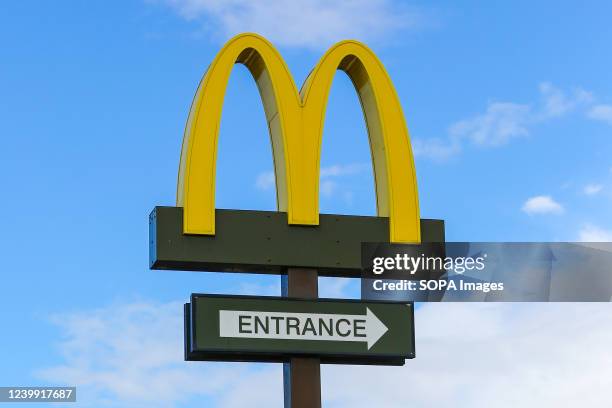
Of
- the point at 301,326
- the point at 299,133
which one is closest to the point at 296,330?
the point at 301,326

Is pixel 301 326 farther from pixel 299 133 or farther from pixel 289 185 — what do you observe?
pixel 299 133

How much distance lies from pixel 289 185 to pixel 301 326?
1719 millimetres

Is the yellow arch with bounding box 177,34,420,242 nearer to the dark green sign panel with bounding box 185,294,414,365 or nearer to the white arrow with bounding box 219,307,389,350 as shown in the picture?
the dark green sign panel with bounding box 185,294,414,365

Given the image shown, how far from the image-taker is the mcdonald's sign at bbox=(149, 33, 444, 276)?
1612 cm

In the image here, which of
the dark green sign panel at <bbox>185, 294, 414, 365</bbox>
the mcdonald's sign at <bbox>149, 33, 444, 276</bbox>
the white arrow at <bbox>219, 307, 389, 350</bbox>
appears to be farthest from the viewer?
the mcdonald's sign at <bbox>149, 33, 444, 276</bbox>

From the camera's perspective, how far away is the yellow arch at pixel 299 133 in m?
16.2

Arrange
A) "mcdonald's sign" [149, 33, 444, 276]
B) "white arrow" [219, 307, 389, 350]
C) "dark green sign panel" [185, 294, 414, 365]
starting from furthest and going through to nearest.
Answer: "mcdonald's sign" [149, 33, 444, 276], "white arrow" [219, 307, 389, 350], "dark green sign panel" [185, 294, 414, 365]

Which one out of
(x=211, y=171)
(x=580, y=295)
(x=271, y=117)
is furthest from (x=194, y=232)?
(x=580, y=295)

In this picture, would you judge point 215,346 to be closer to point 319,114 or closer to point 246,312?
point 246,312

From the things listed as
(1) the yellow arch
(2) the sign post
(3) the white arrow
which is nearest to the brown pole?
(2) the sign post

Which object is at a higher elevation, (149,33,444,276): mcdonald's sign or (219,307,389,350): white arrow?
(149,33,444,276): mcdonald's sign

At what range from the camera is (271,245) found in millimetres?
16344

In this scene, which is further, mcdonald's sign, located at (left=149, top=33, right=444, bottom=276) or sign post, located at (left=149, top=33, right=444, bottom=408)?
mcdonald's sign, located at (left=149, top=33, right=444, bottom=276)

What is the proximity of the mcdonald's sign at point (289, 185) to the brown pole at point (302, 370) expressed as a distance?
18cm
